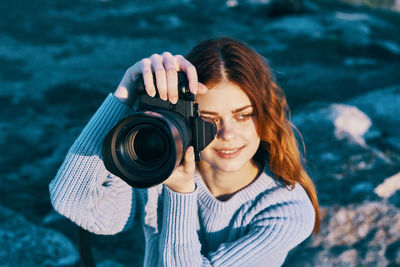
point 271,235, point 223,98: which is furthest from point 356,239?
point 223,98

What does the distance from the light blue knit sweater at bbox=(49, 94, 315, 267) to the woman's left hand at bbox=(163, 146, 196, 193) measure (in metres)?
0.03

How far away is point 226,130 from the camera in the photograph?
5.15ft

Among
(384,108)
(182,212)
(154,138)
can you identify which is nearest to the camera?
(154,138)

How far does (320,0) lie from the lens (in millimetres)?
10461

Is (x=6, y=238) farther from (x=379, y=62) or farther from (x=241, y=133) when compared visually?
(x=379, y=62)

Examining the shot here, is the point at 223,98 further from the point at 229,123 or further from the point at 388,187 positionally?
the point at 388,187

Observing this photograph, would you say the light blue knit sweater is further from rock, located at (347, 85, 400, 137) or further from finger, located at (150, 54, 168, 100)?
rock, located at (347, 85, 400, 137)

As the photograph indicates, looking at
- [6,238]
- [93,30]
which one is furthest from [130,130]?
[93,30]

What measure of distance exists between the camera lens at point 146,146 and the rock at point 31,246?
4.53 ft

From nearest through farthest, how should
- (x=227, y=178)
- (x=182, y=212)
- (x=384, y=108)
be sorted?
1. (x=182, y=212)
2. (x=227, y=178)
3. (x=384, y=108)

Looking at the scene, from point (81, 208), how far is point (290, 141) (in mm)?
953

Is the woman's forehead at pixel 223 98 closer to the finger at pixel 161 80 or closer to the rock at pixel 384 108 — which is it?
the finger at pixel 161 80

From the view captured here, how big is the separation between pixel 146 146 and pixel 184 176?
0.17 meters

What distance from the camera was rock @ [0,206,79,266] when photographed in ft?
7.51
